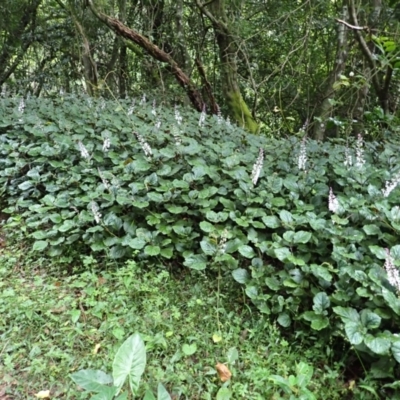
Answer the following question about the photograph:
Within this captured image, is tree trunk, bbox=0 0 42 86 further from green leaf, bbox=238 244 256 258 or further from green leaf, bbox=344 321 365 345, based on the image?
green leaf, bbox=344 321 365 345

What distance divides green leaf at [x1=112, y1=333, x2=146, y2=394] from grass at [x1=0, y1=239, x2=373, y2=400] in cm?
34

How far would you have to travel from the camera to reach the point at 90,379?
1.46 meters

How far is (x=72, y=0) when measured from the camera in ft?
23.4

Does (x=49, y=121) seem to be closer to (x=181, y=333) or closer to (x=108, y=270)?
(x=108, y=270)

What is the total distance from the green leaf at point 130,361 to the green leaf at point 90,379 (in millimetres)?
84

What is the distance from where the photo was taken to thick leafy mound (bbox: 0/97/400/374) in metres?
1.89

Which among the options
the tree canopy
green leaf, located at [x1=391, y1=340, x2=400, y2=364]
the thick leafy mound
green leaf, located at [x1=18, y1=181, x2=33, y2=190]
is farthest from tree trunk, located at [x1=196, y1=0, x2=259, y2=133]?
green leaf, located at [x1=391, y1=340, x2=400, y2=364]

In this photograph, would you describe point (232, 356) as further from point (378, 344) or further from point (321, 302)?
point (378, 344)

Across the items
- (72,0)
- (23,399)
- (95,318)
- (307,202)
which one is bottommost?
(23,399)

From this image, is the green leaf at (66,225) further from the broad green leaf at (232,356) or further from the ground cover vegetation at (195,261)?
the broad green leaf at (232,356)

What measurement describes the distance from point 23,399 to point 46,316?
528 millimetres

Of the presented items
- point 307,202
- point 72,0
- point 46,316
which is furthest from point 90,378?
point 72,0

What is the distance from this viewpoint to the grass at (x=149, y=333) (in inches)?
70.2

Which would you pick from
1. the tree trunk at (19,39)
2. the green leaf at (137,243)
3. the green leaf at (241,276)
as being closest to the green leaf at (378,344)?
the green leaf at (241,276)
